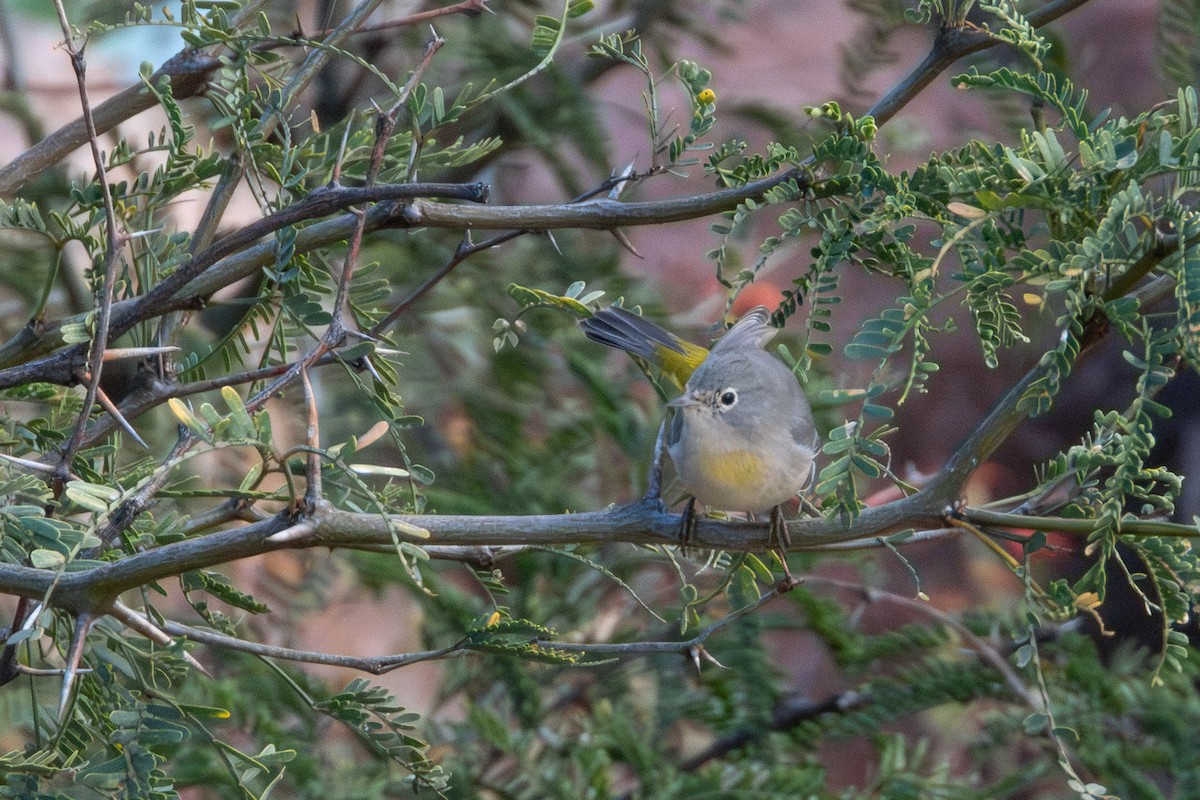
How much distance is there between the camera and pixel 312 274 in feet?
4.34

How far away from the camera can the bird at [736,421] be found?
1.46 m

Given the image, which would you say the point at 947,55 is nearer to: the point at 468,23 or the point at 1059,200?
the point at 1059,200

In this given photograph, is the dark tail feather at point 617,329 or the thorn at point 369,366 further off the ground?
the dark tail feather at point 617,329

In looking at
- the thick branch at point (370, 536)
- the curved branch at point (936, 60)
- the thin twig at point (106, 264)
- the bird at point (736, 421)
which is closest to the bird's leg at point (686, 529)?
the thick branch at point (370, 536)

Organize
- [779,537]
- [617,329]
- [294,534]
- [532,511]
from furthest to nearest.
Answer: [532,511], [617,329], [779,537], [294,534]

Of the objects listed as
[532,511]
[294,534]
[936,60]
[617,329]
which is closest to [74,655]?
[294,534]

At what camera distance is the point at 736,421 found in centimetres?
158

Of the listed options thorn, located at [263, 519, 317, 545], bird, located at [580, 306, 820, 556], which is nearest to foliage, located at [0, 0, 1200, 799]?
thorn, located at [263, 519, 317, 545]

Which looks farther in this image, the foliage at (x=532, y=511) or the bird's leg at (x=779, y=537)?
the bird's leg at (x=779, y=537)

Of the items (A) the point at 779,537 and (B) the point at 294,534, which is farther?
(A) the point at 779,537

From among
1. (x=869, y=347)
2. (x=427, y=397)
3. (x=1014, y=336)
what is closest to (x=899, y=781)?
(x=1014, y=336)

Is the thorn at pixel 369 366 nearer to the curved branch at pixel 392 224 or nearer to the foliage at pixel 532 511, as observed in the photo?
the foliage at pixel 532 511

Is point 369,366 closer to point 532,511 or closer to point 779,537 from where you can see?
point 779,537

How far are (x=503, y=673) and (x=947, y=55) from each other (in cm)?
162
